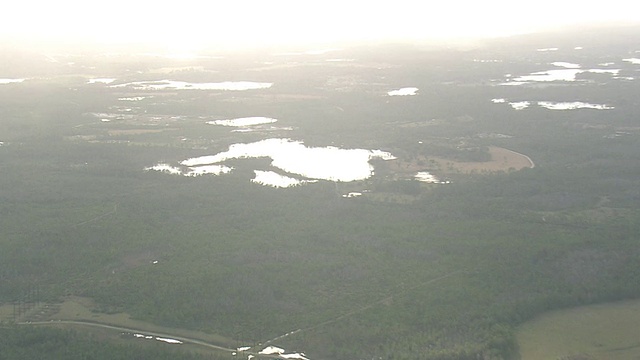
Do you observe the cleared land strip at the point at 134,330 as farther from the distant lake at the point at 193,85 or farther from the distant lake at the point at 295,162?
the distant lake at the point at 193,85

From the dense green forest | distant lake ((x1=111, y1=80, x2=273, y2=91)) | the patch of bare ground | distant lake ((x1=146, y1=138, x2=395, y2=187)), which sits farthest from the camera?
distant lake ((x1=111, y1=80, x2=273, y2=91))

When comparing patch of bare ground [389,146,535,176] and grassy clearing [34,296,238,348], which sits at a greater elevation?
grassy clearing [34,296,238,348]

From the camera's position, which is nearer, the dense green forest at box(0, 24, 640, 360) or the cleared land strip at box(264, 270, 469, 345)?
the cleared land strip at box(264, 270, 469, 345)

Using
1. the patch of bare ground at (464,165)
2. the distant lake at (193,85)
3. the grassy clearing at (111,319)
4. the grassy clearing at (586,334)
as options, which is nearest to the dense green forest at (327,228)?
the grassy clearing at (111,319)

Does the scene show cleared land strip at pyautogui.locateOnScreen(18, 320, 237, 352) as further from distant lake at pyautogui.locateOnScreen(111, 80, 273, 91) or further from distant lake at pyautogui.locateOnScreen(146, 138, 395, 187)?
distant lake at pyautogui.locateOnScreen(111, 80, 273, 91)

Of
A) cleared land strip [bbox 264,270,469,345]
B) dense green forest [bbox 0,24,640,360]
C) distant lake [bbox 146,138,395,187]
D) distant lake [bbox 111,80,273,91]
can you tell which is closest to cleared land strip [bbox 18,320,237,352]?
dense green forest [bbox 0,24,640,360]

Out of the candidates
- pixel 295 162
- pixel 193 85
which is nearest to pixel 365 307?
pixel 295 162
